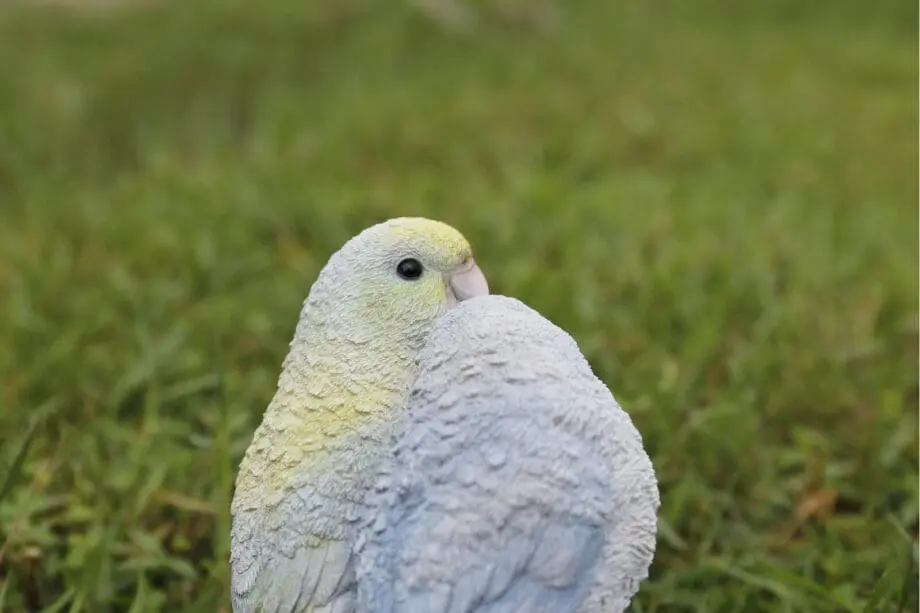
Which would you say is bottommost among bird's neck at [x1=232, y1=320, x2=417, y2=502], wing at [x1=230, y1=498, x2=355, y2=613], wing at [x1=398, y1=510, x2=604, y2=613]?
wing at [x1=230, y1=498, x2=355, y2=613]

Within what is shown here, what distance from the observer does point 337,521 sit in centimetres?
56

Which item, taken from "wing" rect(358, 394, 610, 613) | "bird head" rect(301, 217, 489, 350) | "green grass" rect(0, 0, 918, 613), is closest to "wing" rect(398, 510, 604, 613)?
"wing" rect(358, 394, 610, 613)

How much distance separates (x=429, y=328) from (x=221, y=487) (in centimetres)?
51

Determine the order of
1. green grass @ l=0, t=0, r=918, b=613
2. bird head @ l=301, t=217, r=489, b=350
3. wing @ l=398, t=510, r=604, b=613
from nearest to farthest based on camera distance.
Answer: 1. wing @ l=398, t=510, r=604, b=613
2. bird head @ l=301, t=217, r=489, b=350
3. green grass @ l=0, t=0, r=918, b=613

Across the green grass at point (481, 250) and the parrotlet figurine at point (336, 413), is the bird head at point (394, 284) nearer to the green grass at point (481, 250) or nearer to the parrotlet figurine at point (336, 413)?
the parrotlet figurine at point (336, 413)

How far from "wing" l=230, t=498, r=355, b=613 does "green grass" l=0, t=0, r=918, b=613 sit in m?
0.32

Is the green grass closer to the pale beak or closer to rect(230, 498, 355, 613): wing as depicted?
rect(230, 498, 355, 613): wing

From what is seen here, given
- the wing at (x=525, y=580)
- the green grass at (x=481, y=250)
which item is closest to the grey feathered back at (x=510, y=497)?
the wing at (x=525, y=580)

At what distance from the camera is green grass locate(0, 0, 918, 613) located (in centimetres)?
103

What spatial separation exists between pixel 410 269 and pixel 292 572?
21 cm

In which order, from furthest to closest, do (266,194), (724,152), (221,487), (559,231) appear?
1. (724,152)
2. (266,194)
3. (559,231)
4. (221,487)

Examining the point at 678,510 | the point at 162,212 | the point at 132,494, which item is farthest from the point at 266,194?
the point at 678,510

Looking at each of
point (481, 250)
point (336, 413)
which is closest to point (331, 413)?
point (336, 413)

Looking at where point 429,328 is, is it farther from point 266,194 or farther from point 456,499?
point 266,194
